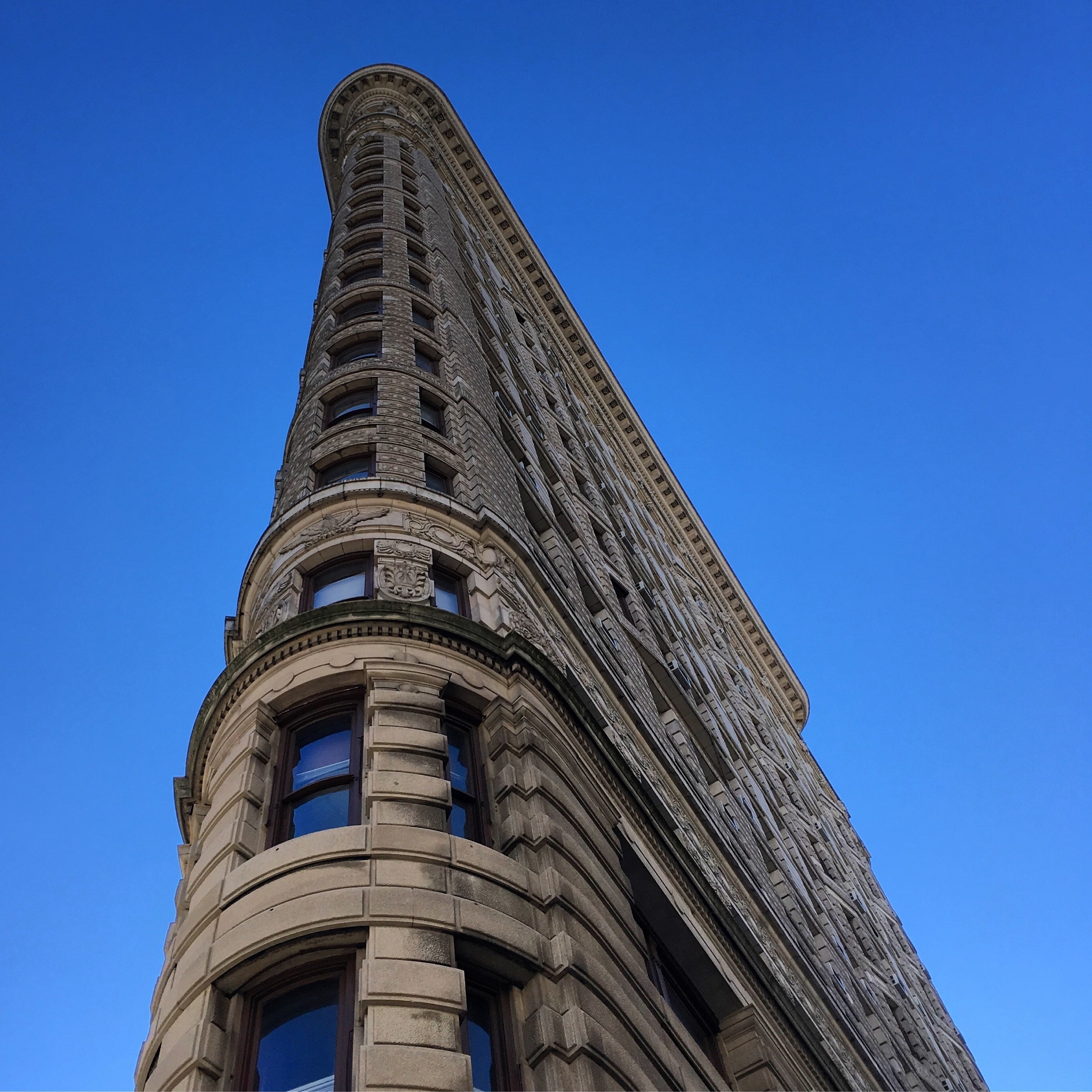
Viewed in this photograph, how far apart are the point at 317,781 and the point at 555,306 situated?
5434cm

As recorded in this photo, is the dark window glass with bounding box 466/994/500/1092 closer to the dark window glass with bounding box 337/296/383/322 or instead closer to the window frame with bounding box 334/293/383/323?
the window frame with bounding box 334/293/383/323

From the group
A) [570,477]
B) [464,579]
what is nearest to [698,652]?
[570,477]

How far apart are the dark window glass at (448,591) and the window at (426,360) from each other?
10.2 m

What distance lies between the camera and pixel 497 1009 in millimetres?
12328

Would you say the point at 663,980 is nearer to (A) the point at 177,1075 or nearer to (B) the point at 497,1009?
(B) the point at 497,1009

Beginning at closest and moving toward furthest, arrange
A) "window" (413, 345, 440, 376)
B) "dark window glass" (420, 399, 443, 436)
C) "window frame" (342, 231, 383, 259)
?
"dark window glass" (420, 399, 443, 436) → "window" (413, 345, 440, 376) → "window frame" (342, 231, 383, 259)

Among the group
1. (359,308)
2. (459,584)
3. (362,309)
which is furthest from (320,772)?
(359,308)

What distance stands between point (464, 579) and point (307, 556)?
2.50 m

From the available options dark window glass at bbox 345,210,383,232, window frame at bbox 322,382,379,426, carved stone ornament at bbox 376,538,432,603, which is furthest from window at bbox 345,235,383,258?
carved stone ornament at bbox 376,538,432,603

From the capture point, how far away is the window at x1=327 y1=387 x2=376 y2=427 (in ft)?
86.0

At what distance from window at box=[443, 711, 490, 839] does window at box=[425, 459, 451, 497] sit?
757 cm

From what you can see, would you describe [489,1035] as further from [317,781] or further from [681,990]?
[681,990]

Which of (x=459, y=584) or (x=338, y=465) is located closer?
(x=459, y=584)

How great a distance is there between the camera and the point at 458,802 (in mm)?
14953
